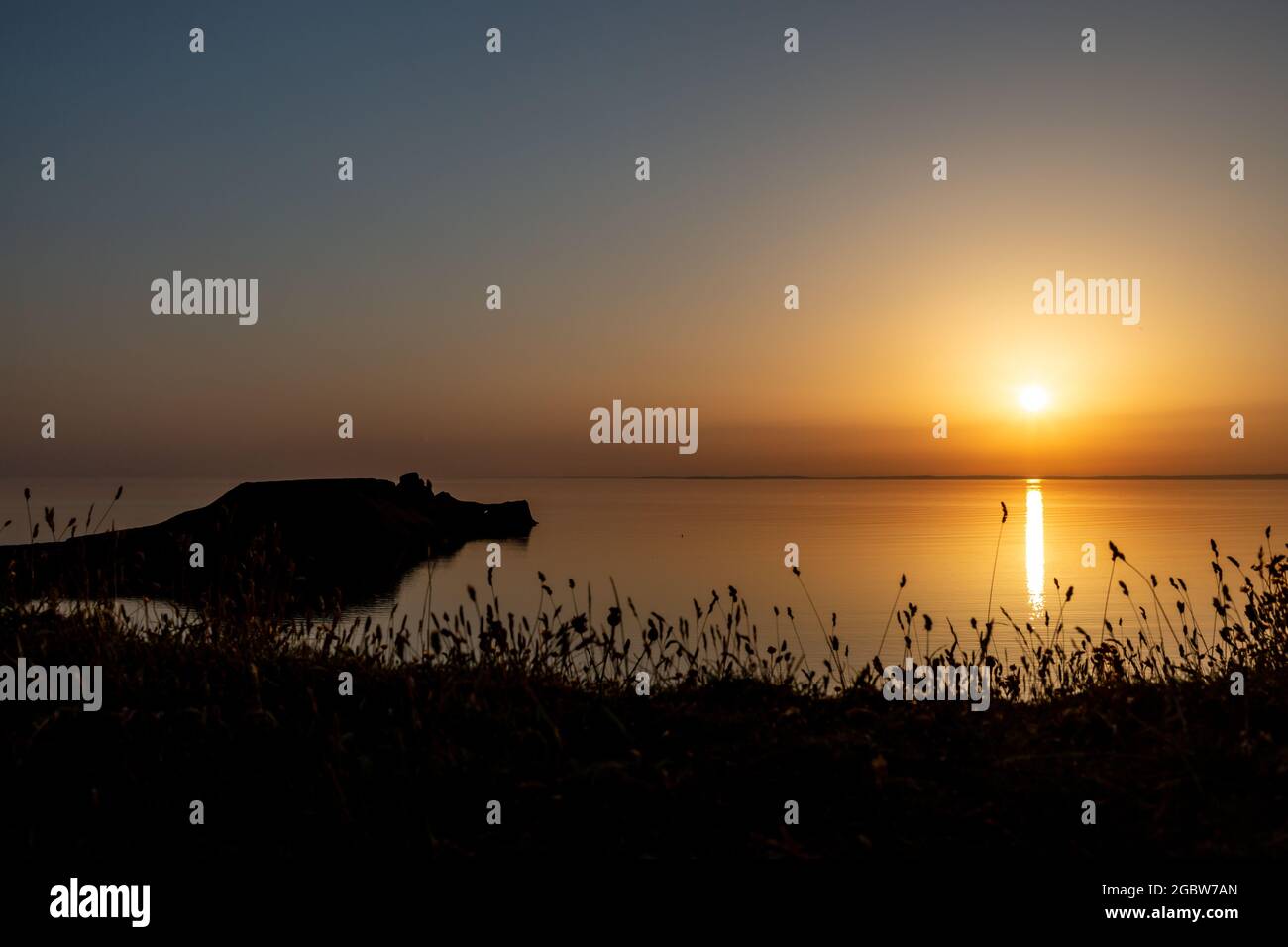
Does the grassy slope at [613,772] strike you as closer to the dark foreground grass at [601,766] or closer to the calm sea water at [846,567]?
the dark foreground grass at [601,766]

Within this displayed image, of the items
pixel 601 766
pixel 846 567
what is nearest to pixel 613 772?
pixel 601 766

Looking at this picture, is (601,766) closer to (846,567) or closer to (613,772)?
(613,772)

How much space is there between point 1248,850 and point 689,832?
2.53 meters

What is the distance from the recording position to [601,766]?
203 inches

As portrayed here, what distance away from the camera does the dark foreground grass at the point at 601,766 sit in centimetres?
486

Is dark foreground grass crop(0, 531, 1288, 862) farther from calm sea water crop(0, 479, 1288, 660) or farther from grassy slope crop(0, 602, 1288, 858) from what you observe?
calm sea water crop(0, 479, 1288, 660)

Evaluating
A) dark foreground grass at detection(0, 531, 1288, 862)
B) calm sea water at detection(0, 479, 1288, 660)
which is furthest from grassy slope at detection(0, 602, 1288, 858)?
calm sea water at detection(0, 479, 1288, 660)

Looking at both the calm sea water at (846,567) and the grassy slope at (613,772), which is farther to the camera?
the calm sea water at (846,567)

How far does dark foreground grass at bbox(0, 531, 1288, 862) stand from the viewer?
4855 mm

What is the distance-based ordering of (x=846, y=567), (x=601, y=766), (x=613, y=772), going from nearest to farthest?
(x=601, y=766) < (x=613, y=772) < (x=846, y=567)

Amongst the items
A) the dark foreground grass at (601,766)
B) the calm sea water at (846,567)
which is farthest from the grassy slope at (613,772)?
the calm sea water at (846,567)

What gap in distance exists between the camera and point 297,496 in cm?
4203

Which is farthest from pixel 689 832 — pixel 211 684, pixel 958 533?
pixel 958 533

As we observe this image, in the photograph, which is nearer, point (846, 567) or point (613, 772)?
point (613, 772)
